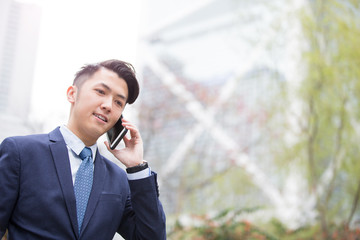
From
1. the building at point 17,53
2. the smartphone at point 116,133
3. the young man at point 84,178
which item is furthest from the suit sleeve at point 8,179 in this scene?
the building at point 17,53

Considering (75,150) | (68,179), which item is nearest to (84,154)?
(75,150)

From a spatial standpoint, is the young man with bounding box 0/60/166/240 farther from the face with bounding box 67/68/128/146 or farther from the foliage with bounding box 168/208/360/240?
the foliage with bounding box 168/208/360/240

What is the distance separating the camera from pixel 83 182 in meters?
1.24

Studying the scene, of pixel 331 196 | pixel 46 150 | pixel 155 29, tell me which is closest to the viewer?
pixel 46 150

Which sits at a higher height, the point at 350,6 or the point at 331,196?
the point at 350,6

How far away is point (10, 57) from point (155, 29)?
1687 centimetres

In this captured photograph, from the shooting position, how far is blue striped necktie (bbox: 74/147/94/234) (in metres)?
1.21

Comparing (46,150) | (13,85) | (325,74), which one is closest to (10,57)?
(13,85)

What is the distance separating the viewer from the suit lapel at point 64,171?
1.15 m

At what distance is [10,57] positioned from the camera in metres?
4.00

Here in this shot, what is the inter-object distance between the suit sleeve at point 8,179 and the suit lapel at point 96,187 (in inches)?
8.1

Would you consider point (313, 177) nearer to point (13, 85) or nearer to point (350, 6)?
point (350, 6)

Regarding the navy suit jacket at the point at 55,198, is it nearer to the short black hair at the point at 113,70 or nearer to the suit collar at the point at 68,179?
the suit collar at the point at 68,179

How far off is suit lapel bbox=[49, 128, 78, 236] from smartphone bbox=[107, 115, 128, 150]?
18 centimetres
